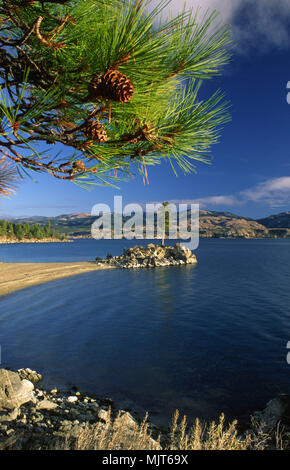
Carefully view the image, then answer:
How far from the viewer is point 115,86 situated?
2.48 meters

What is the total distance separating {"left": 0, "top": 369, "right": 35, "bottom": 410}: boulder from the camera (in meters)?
6.81

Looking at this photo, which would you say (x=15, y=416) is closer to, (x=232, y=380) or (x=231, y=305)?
(x=232, y=380)

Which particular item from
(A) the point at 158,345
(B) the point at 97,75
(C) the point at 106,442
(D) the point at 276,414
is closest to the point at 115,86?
(B) the point at 97,75

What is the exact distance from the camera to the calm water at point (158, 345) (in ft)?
30.9

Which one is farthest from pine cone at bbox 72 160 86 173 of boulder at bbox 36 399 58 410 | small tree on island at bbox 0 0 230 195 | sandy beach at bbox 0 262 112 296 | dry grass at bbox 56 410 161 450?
sandy beach at bbox 0 262 112 296

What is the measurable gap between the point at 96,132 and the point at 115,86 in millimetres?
566

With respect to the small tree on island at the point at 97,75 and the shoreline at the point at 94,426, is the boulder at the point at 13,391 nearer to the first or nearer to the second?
the shoreline at the point at 94,426

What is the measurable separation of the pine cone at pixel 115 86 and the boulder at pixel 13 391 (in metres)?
8.20

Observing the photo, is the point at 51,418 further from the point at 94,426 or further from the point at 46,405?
the point at 94,426

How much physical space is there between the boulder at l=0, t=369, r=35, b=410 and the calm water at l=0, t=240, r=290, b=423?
2200 millimetres

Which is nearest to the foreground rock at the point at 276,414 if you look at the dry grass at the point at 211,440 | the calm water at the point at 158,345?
the calm water at the point at 158,345

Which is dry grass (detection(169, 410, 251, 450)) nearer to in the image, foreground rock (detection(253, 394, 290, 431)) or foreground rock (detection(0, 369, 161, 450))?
foreground rock (detection(0, 369, 161, 450))
